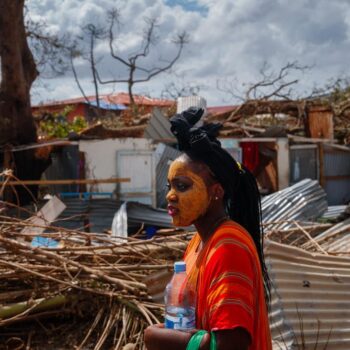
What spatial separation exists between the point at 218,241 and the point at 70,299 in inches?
97.4

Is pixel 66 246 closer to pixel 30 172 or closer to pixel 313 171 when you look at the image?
pixel 30 172

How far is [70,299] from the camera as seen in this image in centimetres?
415

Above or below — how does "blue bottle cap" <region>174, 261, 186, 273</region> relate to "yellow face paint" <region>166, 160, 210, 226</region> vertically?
below

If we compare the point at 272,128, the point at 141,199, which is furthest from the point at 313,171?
the point at 141,199

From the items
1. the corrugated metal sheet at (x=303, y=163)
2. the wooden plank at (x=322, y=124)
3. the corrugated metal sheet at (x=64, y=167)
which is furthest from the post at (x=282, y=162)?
the corrugated metal sheet at (x=64, y=167)

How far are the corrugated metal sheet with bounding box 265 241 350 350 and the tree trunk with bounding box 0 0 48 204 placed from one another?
10258 mm

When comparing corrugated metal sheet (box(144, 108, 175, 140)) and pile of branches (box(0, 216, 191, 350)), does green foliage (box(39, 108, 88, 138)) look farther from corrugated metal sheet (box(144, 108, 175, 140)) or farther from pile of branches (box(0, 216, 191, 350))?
pile of branches (box(0, 216, 191, 350))

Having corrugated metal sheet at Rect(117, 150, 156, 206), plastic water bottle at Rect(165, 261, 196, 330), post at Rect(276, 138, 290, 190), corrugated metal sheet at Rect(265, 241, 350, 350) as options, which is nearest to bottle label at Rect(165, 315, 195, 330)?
plastic water bottle at Rect(165, 261, 196, 330)

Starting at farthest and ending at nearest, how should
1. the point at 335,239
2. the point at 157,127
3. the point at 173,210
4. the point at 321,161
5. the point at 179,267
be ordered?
the point at 321,161 < the point at 157,127 < the point at 335,239 < the point at 173,210 < the point at 179,267

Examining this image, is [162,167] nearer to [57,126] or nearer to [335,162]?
[335,162]

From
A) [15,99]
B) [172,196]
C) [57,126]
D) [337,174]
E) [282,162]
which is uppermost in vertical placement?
[15,99]

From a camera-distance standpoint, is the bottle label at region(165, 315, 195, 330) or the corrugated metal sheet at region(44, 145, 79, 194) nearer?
the bottle label at region(165, 315, 195, 330)

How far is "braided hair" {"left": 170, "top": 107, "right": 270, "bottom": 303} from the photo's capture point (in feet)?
6.87

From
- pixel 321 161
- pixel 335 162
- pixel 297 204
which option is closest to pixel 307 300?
pixel 297 204
